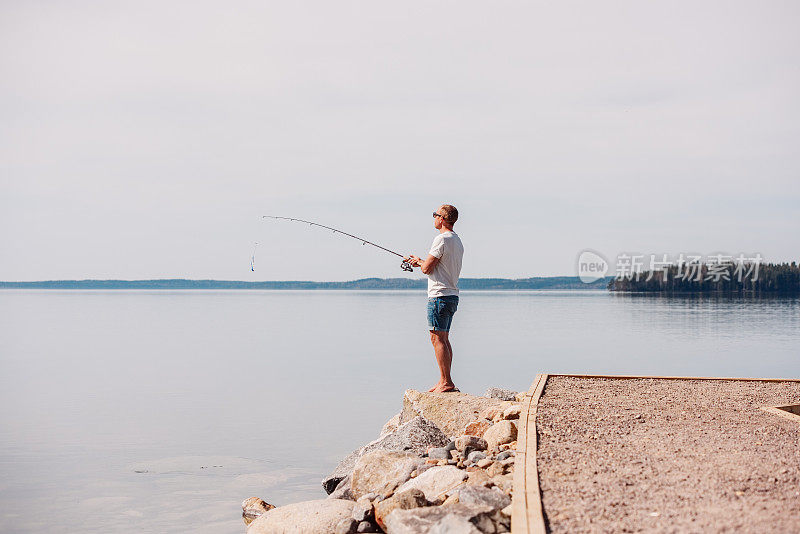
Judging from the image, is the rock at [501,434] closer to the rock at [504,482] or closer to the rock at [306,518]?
the rock at [504,482]

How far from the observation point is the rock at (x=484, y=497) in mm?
4648

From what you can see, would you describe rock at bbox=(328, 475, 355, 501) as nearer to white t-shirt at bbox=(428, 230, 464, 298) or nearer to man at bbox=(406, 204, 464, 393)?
man at bbox=(406, 204, 464, 393)

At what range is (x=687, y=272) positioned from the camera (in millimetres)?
76750

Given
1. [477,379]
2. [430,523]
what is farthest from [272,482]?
[477,379]

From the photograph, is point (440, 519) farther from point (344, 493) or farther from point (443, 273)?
point (443, 273)

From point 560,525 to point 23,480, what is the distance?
24.6 ft

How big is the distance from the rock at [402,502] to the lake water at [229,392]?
2.73 meters

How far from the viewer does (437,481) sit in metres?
5.60

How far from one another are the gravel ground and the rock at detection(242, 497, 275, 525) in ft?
9.21

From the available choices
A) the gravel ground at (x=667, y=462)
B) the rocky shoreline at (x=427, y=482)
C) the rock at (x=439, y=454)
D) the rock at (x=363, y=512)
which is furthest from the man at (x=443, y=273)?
the rock at (x=363, y=512)

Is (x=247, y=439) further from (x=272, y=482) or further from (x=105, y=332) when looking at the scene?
(x=105, y=332)

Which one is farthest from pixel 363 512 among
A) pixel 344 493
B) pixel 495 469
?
pixel 344 493

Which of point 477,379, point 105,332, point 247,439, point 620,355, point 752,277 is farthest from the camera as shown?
point 752,277

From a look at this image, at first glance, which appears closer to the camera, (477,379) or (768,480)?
(768,480)
